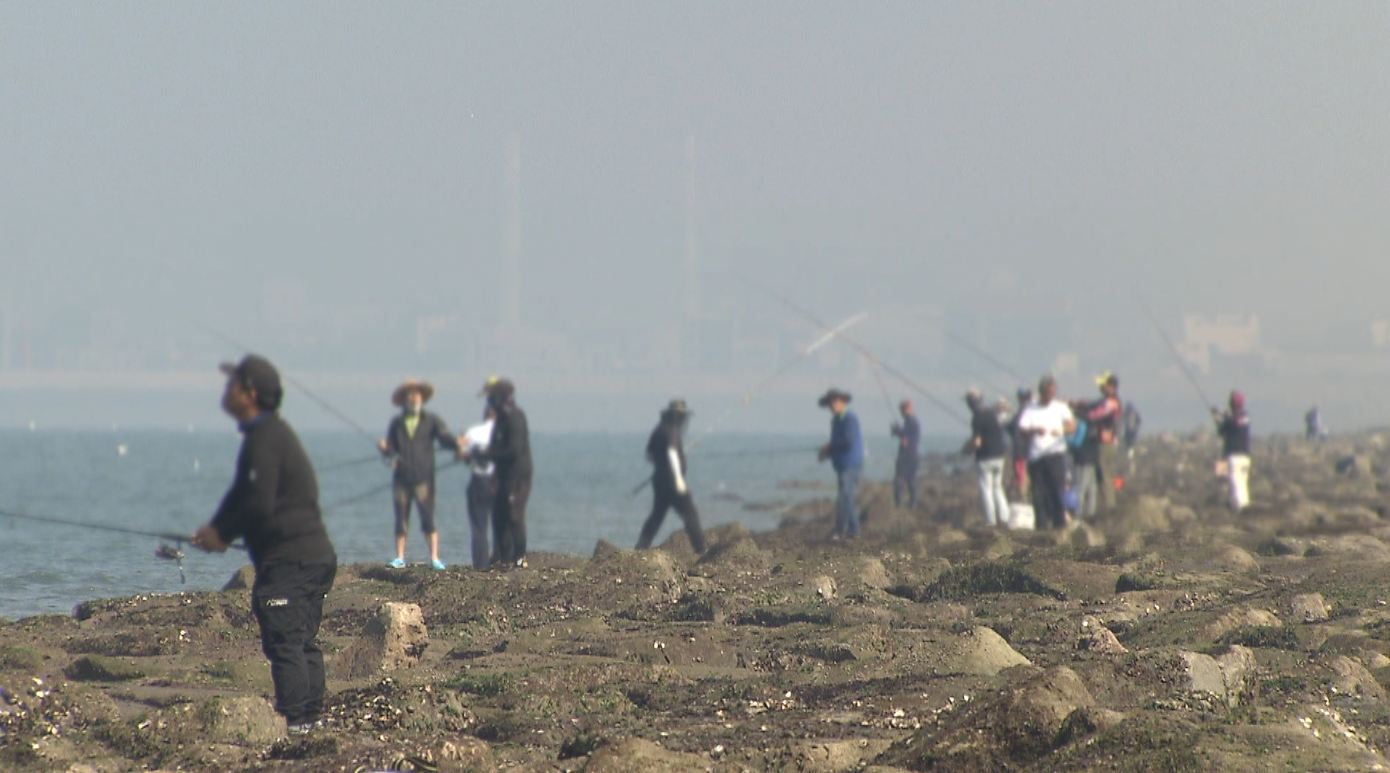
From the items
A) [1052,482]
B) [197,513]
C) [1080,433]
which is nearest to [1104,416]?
[1080,433]

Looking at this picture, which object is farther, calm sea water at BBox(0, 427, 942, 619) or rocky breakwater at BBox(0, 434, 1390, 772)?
calm sea water at BBox(0, 427, 942, 619)

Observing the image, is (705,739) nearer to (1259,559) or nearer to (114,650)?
(114,650)

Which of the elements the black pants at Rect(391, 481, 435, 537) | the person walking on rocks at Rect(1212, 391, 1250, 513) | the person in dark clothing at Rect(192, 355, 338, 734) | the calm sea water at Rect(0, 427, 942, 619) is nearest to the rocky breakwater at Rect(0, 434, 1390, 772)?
the person in dark clothing at Rect(192, 355, 338, 734)

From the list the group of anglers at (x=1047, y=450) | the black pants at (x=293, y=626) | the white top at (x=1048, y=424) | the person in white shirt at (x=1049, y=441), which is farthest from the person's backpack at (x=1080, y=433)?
the black pants at (x=293, y=626)

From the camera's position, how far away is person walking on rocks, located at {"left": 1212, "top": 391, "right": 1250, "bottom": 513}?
65.6ft

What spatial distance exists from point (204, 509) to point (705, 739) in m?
42.8

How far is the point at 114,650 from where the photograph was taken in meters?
10.2

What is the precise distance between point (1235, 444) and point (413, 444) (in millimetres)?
10587

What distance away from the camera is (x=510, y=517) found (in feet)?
45.7

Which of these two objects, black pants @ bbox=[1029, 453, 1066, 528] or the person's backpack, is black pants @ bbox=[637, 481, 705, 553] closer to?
black pants @ bbox=[1029, 453, 1066, 528]

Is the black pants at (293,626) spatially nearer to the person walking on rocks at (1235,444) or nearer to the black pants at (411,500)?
the black pants at (411,500)

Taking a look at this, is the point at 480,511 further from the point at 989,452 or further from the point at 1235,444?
the point at 1235,444

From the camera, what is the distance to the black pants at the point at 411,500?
570 inches

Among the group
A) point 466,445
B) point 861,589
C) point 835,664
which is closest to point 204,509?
point 466,445
